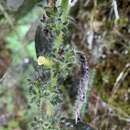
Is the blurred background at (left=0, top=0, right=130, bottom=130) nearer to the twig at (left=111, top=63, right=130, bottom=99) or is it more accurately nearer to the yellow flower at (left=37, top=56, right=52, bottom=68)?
the twig at (left=111, top=63, right=130, bottom=99)

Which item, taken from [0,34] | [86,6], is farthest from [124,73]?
[0,34]

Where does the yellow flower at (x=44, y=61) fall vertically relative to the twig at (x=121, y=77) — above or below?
above

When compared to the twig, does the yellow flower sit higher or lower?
higher

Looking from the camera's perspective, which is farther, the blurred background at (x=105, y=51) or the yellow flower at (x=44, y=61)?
the blurred background at (x=105, y=51)

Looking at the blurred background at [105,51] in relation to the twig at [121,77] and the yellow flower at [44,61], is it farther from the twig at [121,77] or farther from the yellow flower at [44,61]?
the yellow flower at [44,61]

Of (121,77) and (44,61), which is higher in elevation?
(44,61)

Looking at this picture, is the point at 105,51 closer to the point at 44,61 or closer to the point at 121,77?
the point at 121,77

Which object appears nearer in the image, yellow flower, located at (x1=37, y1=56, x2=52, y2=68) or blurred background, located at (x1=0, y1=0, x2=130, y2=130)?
yellow flower, located at (x1=37, y1=56, x2=52, y2=68)

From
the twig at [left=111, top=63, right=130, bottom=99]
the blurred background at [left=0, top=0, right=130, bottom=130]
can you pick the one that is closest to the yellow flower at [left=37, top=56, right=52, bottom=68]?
the blurred background at [left=0, top=0, right=130, bottom=130]

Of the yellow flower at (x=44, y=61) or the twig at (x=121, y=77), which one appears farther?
the twig at (x=121, y=77)

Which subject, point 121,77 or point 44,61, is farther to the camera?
point 121,77

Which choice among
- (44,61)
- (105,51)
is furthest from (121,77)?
(44,61)

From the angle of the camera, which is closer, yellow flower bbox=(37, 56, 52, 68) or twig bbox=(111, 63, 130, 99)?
yellow flower bbox=(37, 56, 52, 68)

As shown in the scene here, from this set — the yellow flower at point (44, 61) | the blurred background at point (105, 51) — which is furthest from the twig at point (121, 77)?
the yellow flower at point (44, 61)
